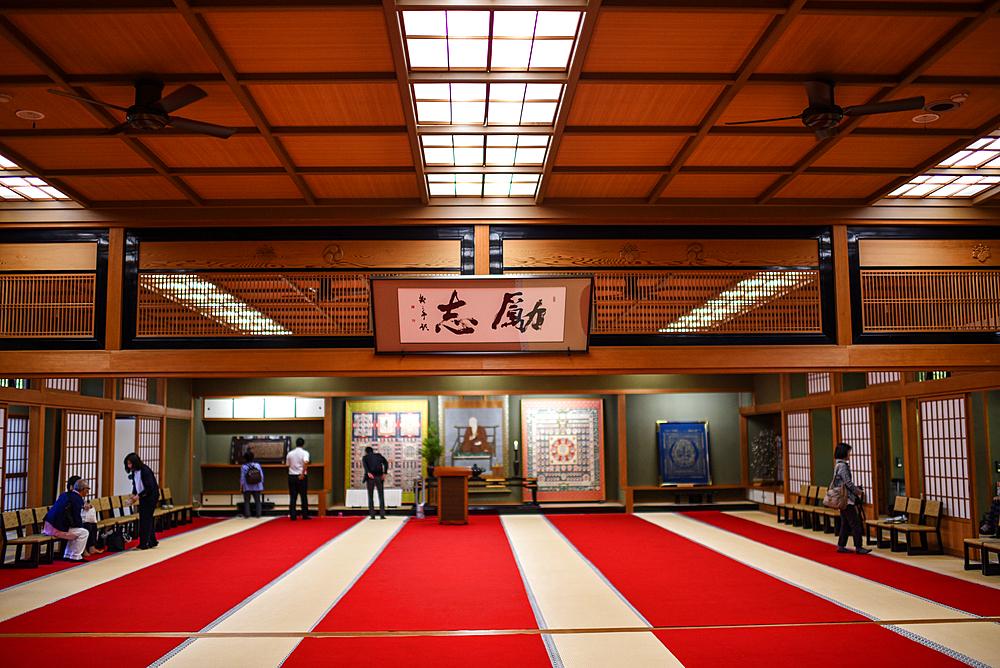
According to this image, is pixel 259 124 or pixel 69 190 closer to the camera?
pixel 259 124

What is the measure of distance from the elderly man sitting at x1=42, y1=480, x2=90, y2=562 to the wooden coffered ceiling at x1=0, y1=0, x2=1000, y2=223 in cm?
324

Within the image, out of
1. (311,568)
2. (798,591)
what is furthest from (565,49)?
(311,568)

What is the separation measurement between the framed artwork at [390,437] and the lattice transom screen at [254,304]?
8.12 meters

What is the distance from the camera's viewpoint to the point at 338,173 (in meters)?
6.60

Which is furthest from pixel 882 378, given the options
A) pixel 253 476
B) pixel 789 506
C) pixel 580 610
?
pixel 253 476

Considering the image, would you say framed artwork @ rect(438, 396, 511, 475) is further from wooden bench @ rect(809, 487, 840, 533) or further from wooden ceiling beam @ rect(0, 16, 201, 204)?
wooden ceiling beam @ rect(0, 16, 201, 204)

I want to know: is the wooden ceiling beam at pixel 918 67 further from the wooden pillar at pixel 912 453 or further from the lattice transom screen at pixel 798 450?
the lattice transom screen at pixel 798 450

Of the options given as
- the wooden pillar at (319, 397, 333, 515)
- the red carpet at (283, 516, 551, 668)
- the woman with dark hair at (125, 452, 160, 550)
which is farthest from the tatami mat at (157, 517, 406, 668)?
the wooden pillar at (319, 397, 333, 515)

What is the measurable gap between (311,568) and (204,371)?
8.32 ft

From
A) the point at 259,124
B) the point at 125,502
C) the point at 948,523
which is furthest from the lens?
the point at 125,502

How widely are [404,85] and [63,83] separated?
7.17 ft

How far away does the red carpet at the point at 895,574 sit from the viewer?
20.5ft

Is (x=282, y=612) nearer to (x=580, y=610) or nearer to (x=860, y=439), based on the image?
(x=580, y=610)

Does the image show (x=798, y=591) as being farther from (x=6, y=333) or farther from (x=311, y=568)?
(x=6, y=333)
